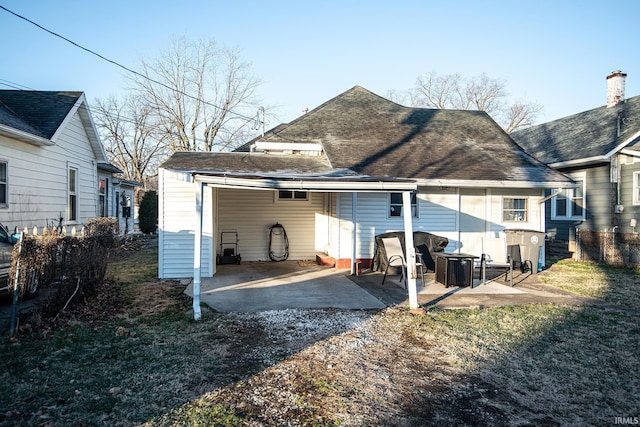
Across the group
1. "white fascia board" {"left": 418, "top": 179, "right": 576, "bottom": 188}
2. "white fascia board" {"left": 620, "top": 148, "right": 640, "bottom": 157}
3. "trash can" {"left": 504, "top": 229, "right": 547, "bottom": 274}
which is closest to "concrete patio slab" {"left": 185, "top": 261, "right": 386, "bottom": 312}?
"white fascia board" {"left": 418, "top": 179, "right": 576, "bottom": 188}

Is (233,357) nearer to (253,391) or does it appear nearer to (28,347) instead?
(253,391)

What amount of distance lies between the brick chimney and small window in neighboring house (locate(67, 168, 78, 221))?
19.7 meters

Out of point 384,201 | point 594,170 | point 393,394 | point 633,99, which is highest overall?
point 633,99

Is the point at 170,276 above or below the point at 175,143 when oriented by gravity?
below

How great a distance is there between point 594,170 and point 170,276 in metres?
13.6

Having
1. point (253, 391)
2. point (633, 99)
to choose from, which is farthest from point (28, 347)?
point (633, 99)

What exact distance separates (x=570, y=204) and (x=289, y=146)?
1050 cm

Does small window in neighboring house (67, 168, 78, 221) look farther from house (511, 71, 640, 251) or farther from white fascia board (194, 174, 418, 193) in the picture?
house (511, 71, 640, 251)

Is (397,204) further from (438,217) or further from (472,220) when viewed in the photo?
(472,220)

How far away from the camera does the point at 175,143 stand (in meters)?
32.6

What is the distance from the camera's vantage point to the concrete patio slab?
22.8 feet

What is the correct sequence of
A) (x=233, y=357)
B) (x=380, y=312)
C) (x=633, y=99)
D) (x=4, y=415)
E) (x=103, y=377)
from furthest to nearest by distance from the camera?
(x=633, y=99) < (x=380, y=312) < (x=233, y=357) < (x=103, y=377) < (x=4, y=415)

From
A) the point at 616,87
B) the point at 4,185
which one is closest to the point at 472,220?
the point at 616,87

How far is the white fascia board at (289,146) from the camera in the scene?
11.7 meters
